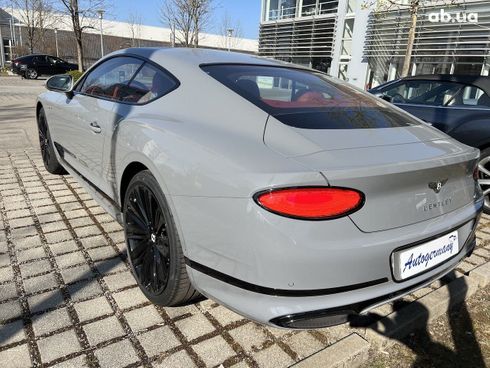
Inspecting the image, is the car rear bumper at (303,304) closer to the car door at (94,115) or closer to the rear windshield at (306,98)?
the rear windshield at (306,98)

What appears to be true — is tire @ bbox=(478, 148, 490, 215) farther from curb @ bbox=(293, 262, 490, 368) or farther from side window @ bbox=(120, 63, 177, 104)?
side window @ bbox=(120, 63, 177, 104)

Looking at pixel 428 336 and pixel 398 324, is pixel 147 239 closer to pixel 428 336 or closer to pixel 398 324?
pixel 398 324

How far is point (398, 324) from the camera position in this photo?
2338mm

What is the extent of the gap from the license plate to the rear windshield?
674mm

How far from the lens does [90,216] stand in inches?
147

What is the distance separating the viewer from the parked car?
1679 millimetres

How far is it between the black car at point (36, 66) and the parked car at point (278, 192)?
26.0 metres

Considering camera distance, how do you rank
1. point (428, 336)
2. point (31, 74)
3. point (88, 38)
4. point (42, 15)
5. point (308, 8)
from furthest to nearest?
point (88, 38), point (42, 15), point (31, 74), point (308, 8), point (428, 336)

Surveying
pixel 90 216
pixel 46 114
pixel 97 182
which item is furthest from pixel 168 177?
pixel 46 114

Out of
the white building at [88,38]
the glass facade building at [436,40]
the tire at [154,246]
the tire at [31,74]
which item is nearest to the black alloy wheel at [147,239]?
the tire at [154,246]

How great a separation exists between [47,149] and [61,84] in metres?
0.94

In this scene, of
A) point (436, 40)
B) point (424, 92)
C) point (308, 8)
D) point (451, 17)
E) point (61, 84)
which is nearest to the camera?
point (61, 84)

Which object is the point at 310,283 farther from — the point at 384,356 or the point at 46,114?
the point at 46,114

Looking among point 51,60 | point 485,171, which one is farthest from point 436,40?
point 51,60
